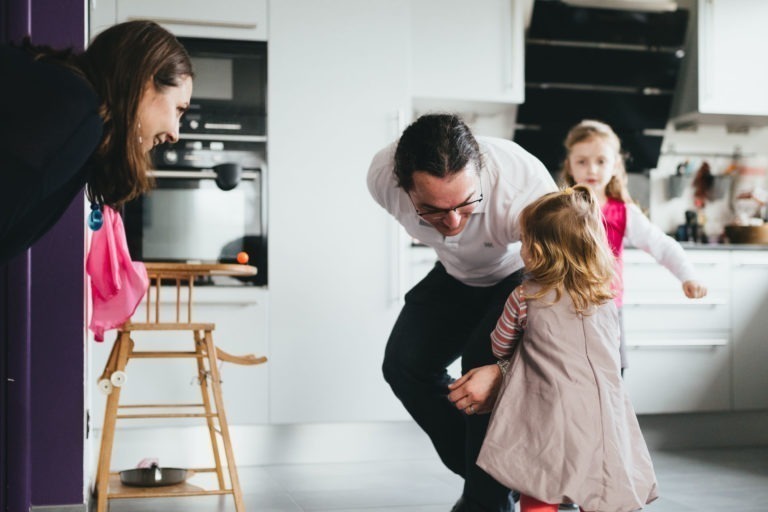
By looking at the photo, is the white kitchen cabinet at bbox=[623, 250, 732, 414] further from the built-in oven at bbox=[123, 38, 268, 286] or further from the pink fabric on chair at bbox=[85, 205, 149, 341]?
the pink fabric on chair at bbox=[85, 205, 149, 341]

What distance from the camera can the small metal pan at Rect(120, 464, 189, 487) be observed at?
2816 millimetres

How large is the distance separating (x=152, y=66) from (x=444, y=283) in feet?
3.82

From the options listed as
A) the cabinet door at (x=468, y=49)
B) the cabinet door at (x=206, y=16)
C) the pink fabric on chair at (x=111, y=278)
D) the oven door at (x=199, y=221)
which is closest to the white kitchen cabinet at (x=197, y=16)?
the cabinet door at (x=206, y=16)

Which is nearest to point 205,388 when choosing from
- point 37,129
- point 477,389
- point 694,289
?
point 477,389

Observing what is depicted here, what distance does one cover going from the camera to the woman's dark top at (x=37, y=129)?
1.14 metres

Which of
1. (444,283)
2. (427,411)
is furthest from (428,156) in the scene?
(427,411)

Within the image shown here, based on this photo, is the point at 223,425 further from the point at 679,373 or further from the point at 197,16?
the point at 679,373

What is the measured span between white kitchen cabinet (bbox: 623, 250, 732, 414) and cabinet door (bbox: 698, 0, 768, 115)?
76 cm

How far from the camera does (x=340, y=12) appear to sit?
11.9 ft

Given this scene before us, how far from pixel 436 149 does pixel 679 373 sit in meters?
2.41

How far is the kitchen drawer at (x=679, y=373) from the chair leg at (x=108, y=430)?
2082 millimetres

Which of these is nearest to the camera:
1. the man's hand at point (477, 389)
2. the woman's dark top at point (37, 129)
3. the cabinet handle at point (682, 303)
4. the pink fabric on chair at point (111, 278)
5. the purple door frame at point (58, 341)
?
the woman's dark top at point (37, 129)

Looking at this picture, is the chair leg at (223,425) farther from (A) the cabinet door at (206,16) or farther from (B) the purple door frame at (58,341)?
(A) the cabinet door at (206,16)

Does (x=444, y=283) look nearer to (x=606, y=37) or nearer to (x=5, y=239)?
(x=5, y=239)
